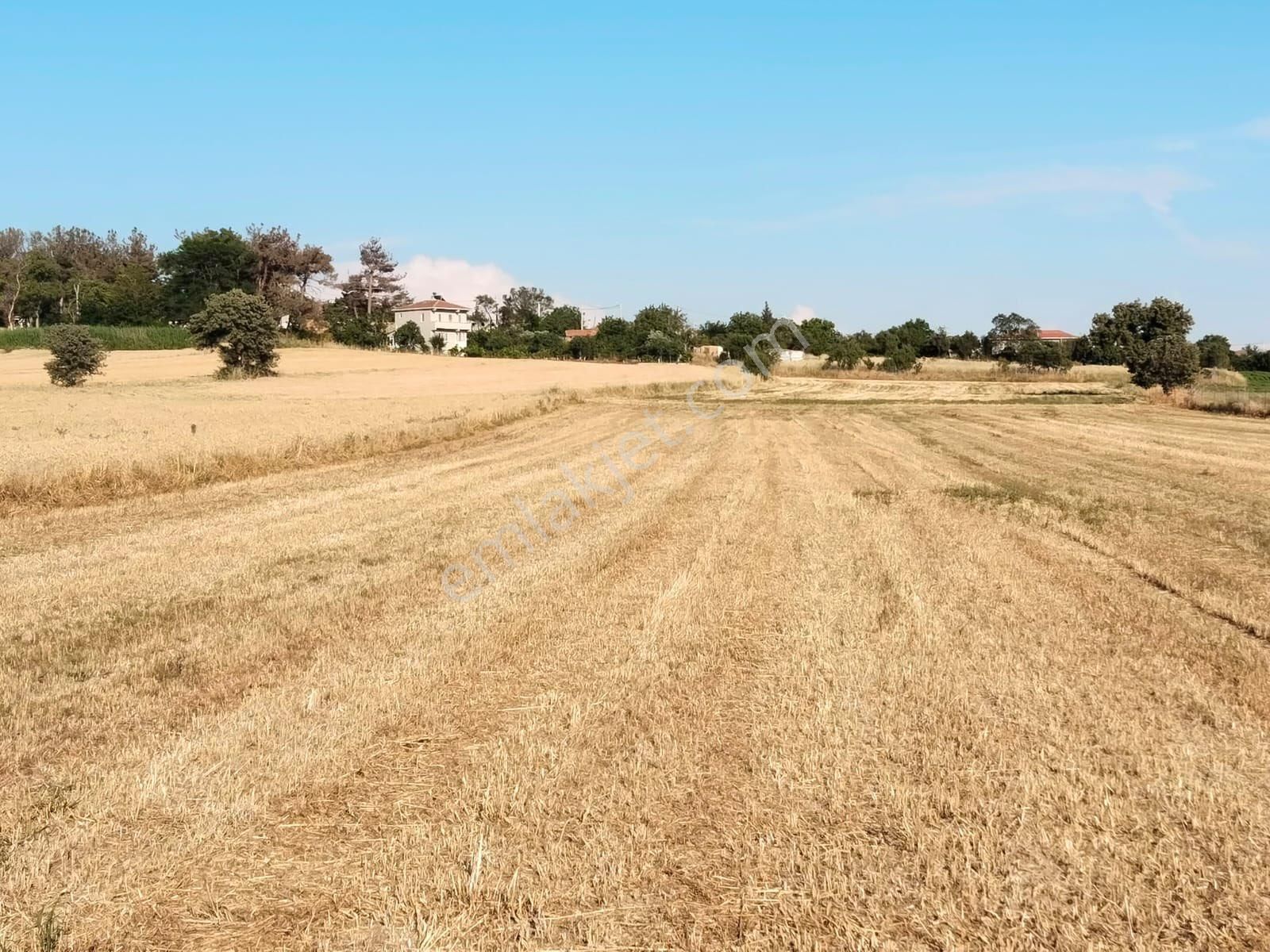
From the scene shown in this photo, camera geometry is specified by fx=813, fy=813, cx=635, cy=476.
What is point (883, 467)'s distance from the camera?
17375mm

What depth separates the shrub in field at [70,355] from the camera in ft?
150

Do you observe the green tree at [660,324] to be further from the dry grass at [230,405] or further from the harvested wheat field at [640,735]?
the harvested wheat field at [640,735]

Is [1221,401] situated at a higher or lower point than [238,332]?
lower

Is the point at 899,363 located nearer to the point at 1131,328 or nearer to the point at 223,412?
the point at 1131,328

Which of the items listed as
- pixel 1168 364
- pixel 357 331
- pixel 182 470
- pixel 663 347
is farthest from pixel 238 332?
pixel 1168 364

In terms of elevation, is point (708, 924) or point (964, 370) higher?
point (964, 370)

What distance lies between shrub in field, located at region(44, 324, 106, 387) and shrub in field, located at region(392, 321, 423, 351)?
53909 mm

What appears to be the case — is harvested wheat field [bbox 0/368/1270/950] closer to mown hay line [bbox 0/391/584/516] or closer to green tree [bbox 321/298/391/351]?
mown hay line [bbox 0/391/584/516]

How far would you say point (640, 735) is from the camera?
488cm

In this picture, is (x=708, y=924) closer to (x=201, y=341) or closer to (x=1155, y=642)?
(x=1155, y=642)

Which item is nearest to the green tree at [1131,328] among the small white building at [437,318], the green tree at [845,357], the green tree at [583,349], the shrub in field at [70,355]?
the green tree at [845,357]

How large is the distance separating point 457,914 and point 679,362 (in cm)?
7965

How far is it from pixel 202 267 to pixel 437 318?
31740 mm

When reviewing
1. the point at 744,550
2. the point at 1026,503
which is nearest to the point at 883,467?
the point at 1026,503
